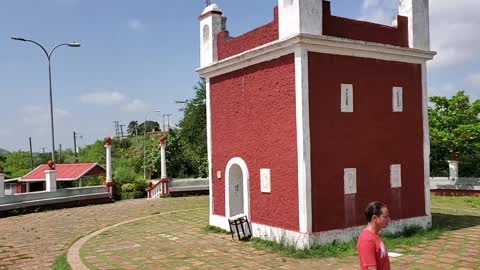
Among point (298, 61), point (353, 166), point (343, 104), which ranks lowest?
point (353, 166)

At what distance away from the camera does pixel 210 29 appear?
41.6ft

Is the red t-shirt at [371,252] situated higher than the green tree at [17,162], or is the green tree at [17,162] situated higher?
the red t-shirt at [371,252]

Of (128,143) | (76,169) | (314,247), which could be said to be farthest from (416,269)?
(128,143)

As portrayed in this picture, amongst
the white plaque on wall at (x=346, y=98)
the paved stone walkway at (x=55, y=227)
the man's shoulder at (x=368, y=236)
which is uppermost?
the white plaque on wall at (x=346, y=98)

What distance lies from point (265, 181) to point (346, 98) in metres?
2.64

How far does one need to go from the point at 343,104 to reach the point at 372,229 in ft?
21.0

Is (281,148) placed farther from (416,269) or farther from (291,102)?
(416,269)

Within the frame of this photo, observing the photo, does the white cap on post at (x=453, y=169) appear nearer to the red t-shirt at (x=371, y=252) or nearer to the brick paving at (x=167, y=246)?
the brick paving at (x=167, y=246)

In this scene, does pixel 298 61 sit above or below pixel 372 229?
above

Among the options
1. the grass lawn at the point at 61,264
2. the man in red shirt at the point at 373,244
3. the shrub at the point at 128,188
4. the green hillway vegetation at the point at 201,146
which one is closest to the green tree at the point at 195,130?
the green hillway vegetation at the point at 201,146

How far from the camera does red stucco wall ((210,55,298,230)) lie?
988 cm

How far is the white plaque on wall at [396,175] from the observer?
1101 cm

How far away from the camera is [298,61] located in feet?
31.3

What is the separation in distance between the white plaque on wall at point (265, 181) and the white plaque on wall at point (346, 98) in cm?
224
